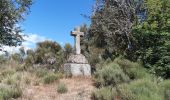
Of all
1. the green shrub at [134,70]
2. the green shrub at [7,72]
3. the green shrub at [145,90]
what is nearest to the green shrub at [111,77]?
the green shrub at [134,70]

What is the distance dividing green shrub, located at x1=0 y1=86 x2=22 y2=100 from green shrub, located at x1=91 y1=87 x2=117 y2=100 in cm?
289

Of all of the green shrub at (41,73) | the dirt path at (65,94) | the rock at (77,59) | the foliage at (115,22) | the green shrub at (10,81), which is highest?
the foliage at (115,22)

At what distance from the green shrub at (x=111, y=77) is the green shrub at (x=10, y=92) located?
10.8 ft

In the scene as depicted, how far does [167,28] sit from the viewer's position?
53.4ft

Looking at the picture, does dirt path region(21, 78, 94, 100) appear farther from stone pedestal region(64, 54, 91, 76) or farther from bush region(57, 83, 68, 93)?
stone pedestal region(64, 54, 91, 76)

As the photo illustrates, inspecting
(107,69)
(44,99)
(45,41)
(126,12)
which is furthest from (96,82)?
(45,41)

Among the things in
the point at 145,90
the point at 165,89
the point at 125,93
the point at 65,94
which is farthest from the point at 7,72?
the point at 165,89

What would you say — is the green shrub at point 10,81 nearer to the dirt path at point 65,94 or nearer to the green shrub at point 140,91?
the dirt path at point 65,94

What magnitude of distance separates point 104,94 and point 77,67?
6.28 m

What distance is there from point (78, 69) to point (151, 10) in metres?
4.90

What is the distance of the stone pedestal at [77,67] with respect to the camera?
18.8 m

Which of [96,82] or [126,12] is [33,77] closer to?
[96,82]

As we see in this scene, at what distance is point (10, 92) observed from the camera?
1406cm

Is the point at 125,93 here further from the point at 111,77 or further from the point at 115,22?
the point at 115,22
